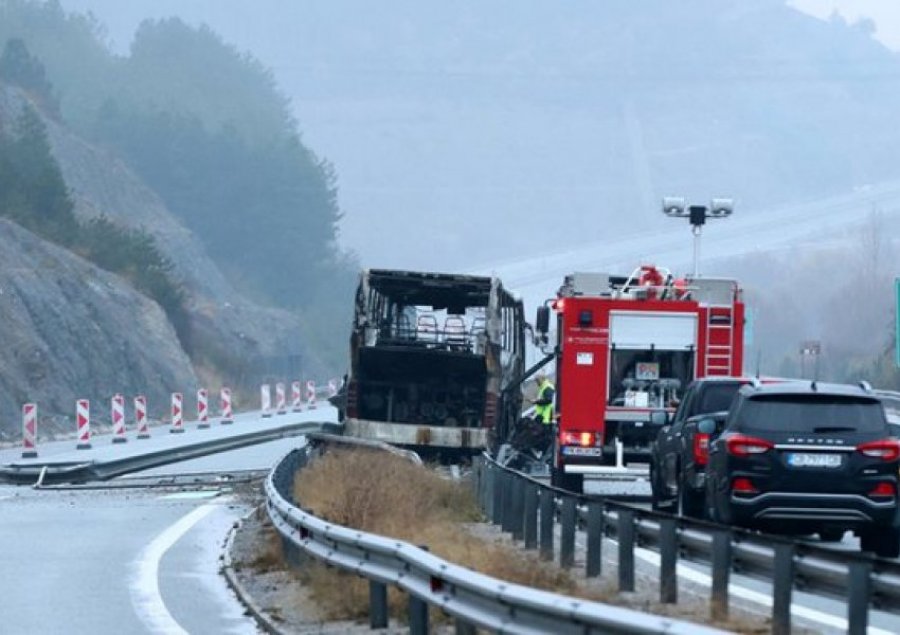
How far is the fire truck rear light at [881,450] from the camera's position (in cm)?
2122

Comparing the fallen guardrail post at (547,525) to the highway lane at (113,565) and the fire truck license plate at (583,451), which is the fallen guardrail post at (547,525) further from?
the fire truck license plate at (583,451)

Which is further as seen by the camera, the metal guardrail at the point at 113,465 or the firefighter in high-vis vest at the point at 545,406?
the firefighter in high-vis vest at the point at 545,406

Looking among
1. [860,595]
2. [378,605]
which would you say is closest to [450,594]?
[860,595]

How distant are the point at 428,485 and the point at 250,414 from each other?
43.2m

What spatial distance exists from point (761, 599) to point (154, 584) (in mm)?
5689

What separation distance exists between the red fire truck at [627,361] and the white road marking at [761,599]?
8339mm

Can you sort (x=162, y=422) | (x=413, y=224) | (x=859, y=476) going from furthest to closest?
(x=413, y=224), (x=162, y=422), (x=859, y=476)

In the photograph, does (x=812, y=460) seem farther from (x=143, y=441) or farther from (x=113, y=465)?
(x=143, y=441)

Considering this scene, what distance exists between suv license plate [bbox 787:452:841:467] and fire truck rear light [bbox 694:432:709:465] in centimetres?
225

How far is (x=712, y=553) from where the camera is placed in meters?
15.4

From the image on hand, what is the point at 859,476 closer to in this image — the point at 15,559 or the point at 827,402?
the point at 827,402

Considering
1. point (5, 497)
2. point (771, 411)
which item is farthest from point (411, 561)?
point (5, 497)

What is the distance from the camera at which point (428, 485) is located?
26281mm

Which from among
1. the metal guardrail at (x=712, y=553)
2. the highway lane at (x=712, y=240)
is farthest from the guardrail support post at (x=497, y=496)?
the highway lane at (x=712, y=240)
